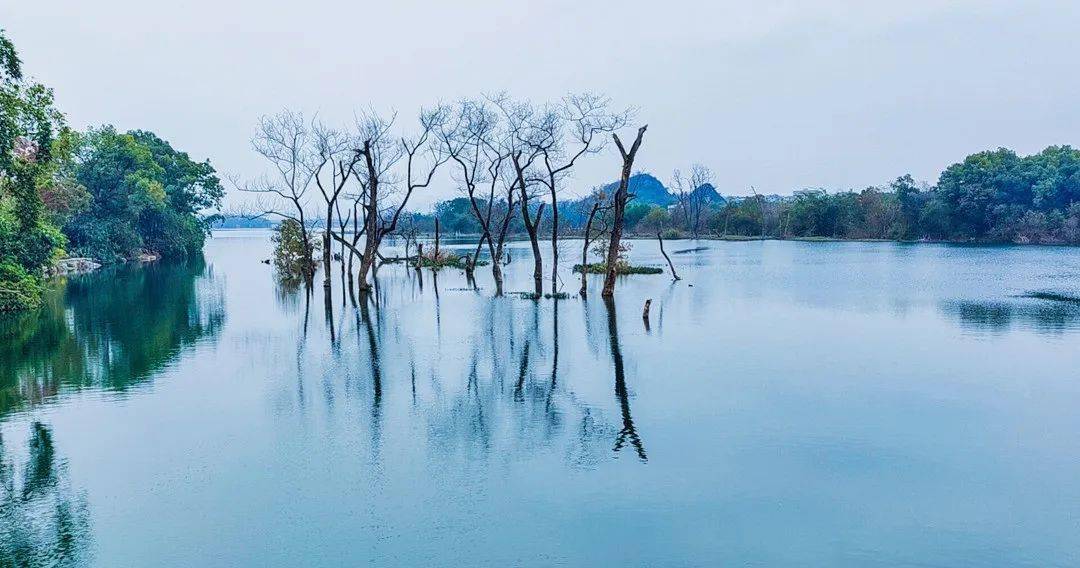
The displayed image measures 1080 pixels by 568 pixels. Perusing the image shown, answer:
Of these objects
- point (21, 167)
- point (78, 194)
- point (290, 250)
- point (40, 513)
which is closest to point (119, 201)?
point (78, 194)

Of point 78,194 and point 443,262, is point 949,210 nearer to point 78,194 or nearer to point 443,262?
point 443,262

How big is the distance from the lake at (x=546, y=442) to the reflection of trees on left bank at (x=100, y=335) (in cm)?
15

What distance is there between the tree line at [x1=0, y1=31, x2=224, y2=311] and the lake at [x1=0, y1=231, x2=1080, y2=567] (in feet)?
13.2

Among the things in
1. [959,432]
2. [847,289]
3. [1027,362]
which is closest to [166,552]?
[959,432]

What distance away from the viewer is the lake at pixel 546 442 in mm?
7602

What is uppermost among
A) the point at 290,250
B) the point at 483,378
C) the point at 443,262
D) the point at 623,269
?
the point at 290,250

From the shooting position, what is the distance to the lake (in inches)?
299

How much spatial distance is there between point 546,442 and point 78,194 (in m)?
39.7

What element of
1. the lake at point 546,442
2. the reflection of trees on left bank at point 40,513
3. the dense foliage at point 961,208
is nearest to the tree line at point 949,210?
the dense foliage at point 961,208

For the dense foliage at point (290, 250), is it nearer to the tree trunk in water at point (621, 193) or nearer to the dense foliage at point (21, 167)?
the dense foliage at point (21, 167)

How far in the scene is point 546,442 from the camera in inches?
418

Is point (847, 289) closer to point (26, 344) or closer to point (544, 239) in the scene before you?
point (26, 344)

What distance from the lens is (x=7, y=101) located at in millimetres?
19000

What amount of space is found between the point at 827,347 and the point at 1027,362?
3.91 meters
